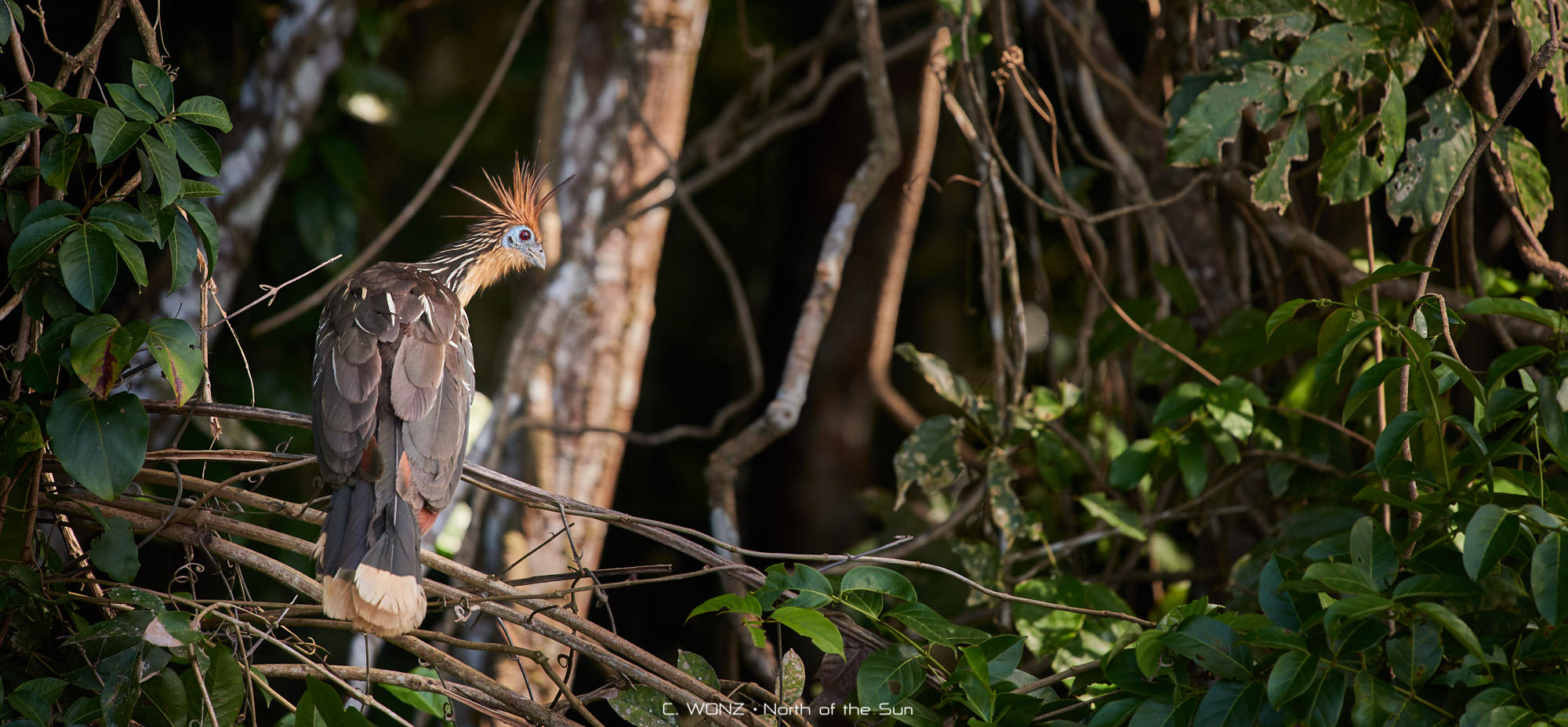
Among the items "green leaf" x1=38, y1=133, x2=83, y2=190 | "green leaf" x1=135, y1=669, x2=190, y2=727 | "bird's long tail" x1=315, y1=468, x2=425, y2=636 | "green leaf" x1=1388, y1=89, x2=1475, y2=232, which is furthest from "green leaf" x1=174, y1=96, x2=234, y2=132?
"green leaf" x1=1388, y1=89, x2=1475, y2=232

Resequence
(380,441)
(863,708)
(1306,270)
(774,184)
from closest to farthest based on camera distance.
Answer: (863,708) → (380,441) → (1306,270) → (774,184)

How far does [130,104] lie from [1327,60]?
2301 millimetres

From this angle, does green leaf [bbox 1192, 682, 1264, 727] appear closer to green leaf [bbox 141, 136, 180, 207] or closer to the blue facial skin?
green leaf [bbox 141, 136, 180, 207]

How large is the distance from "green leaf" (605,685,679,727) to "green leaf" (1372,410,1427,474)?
3.68 ft

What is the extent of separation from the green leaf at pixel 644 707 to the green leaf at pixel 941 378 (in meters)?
1.36

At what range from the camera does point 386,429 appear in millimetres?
2180

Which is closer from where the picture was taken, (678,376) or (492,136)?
(492,136)

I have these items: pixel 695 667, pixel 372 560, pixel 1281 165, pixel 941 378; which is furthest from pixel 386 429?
pixel 1281 165

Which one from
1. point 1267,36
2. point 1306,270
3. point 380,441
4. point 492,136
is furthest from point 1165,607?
point 492,136

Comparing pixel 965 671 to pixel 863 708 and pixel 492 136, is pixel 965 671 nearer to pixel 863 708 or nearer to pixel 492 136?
pixel 863 708

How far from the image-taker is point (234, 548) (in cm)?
182

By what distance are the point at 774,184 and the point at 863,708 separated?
3.79 m

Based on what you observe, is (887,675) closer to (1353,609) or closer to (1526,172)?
(1353,609)

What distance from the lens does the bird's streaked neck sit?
10.2 ft
